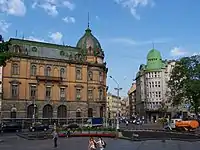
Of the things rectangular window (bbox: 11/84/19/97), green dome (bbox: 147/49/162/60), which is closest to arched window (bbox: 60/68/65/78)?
rectangular window (bbox: 11/84/19/97)

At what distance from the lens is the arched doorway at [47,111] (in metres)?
72.9

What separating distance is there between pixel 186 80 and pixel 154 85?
45724 mm

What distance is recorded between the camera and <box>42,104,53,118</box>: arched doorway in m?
72.9

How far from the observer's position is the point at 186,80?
203 feet

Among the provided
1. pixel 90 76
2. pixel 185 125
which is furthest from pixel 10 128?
pixel 185 125

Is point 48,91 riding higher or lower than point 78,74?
lower

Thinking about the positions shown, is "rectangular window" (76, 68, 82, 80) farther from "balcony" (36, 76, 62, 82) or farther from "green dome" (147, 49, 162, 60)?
"green dome" (147, 49, 162, 60)

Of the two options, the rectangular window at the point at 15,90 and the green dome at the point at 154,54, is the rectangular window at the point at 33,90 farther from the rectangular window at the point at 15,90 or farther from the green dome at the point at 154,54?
the green dome at the point at 154,54

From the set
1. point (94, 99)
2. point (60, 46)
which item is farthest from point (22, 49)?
point (94, 99)

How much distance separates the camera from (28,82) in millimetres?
72125

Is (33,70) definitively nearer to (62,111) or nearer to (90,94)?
(62,111)

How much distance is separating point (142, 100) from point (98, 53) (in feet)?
114

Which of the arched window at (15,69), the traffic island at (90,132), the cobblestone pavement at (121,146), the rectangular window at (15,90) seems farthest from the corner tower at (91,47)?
the cobblestone pavement at (121,146)

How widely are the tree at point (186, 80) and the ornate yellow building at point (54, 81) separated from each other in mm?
23413
